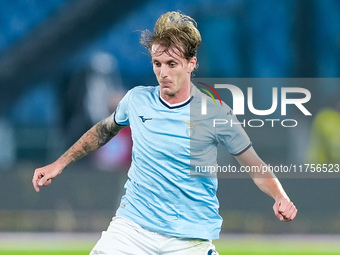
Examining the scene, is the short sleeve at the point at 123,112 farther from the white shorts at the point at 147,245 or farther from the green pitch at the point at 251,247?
the green pitch at the point at 251,247

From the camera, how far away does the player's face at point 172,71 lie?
14.6 feet

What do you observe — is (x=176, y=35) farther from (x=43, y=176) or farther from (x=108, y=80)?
(x=108, y=80)

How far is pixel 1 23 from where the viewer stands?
12.8 meters

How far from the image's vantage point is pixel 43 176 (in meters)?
4.58

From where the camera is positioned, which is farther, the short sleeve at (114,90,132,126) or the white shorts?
the short sleeve at (114,90,132,126)

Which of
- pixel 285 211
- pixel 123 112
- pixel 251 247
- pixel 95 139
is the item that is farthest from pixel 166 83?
pixel 251 247

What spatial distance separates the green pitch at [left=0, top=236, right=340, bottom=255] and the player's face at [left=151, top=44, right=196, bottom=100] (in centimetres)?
398

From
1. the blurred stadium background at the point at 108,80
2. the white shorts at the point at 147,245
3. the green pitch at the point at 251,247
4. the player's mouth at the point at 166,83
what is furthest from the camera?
the blurred stadium background at the point at 108,80

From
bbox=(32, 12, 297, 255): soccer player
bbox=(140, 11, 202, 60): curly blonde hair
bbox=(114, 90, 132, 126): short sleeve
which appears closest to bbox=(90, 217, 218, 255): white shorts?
bbox=(32, 12, 297, 255): soccer player

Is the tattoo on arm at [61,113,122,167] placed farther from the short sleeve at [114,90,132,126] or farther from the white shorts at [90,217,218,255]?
the white shorts at [90,217,218,255]

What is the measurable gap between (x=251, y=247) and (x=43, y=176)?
14.9ft

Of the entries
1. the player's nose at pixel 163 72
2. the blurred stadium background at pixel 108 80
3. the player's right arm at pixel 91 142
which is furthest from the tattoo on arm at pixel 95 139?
the blurred stadium background at pixel 108 80

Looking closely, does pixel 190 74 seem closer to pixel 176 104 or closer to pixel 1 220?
pixel 176 104

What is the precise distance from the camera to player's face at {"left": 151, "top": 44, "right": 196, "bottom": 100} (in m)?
4.46
